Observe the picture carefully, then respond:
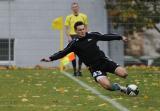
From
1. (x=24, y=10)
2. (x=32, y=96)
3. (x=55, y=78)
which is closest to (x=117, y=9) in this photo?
(x=24, y=10)

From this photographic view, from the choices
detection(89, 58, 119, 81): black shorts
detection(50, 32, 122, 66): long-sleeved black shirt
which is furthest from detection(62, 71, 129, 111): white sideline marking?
detection(50, 32, 122, 66): long-sleeved black shirt

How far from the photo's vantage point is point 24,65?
979 inches

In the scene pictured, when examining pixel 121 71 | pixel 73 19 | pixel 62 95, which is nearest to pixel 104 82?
pixel 121 71

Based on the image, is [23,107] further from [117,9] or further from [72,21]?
[117,9]

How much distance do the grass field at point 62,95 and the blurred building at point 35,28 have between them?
7.52 m

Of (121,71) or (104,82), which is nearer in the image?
(104,82)

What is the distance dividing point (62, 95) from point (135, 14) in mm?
12011

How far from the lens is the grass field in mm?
10781

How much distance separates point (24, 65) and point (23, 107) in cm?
1413

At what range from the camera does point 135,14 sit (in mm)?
24234

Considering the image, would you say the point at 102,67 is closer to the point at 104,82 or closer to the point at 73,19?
the point at 104,82

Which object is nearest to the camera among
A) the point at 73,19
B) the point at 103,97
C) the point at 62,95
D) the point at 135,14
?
the point at 103,97

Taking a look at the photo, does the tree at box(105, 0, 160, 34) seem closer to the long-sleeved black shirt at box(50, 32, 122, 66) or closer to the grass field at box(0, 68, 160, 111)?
the grass field at box(0, 68, 160, 111)

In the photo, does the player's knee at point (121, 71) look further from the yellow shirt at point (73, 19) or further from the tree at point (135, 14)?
the tree at point (135, 14)
